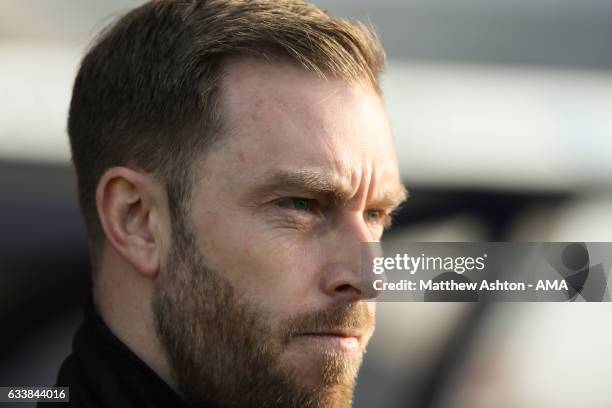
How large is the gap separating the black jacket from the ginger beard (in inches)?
2.3

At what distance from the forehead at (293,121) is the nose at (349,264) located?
13 centimetres

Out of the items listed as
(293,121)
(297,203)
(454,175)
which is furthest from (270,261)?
(454,175)

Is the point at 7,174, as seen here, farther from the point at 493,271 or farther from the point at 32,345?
the point at 493,271

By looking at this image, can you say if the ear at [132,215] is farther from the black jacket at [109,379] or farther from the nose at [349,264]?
the nose at [349,264]

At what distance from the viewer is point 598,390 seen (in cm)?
299

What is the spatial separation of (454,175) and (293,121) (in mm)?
1469

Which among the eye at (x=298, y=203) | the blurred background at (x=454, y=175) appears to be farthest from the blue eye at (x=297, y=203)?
the blurred background at (x=454, y=175)

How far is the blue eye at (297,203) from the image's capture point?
1.68 meters

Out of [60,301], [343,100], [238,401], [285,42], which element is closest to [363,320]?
[238,401]

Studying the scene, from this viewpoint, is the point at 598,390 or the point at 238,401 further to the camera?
the point at 598,390

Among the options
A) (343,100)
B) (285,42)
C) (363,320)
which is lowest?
(363,320)

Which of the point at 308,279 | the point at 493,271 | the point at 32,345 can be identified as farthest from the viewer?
the point at 32,345

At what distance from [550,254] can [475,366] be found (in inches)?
37.3

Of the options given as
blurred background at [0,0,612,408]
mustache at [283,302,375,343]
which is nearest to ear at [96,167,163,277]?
mustache at [283,302,375,343]
